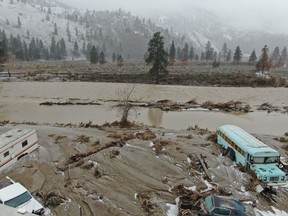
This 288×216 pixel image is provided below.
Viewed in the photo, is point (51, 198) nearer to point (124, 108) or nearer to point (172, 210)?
point (172, 210)

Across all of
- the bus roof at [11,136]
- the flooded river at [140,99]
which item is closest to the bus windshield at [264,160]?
the flooded river at [140,99]

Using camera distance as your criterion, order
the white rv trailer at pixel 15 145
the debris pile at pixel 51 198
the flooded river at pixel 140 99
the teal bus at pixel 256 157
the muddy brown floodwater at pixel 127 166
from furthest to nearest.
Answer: the flooded river at pixel 140 99 < the white rv trailer at pixel 15 145 < the teal bus at pixel 256 157 < the muddy brown floodwater at pixel 127 166 < the debris pile at pixel 51 198

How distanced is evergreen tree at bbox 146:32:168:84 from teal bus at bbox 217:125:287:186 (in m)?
34.2

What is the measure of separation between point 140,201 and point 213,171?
5055 millimetres

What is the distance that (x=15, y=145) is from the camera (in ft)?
53.0

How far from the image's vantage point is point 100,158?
1645cm

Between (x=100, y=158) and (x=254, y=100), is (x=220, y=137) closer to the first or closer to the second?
(x=100, y=158)

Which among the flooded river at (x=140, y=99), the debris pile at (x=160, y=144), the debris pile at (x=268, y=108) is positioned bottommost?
the flooded river at (x=140, y=99)

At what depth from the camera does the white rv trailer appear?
1540 centimetres

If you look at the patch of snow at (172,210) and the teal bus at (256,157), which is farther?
the teal bus at (256,157)

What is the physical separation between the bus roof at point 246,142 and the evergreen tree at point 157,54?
1298 inches

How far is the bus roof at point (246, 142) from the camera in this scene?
50.7 feet

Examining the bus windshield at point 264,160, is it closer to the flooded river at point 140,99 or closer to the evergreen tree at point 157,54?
the flooded river at point 140,99

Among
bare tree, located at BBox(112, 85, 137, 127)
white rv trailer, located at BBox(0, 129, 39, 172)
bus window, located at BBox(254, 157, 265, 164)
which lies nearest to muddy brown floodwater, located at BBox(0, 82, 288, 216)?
white rv trailer, located at BBox(0, 129, 39, 172)
